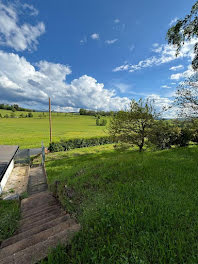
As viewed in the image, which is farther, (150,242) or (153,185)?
(153,185)

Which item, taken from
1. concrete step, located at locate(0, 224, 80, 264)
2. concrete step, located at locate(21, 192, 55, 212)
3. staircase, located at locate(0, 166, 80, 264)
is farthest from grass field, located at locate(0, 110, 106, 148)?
concrete step, located at locate(0, 224, 80, 264)

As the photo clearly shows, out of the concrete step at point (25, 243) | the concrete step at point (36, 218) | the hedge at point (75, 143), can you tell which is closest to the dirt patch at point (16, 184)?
the concrete step at point (36, 218)

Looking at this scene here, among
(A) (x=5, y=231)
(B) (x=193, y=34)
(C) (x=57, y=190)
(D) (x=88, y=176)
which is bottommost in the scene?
(A) (x=5, y=231)

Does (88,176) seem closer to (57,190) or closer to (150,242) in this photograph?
(57,190)

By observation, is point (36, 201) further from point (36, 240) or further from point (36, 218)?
point (36, 240)

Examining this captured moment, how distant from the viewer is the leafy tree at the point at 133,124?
984 cm

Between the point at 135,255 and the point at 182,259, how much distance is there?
0.64 m

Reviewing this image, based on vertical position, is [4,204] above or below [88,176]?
below

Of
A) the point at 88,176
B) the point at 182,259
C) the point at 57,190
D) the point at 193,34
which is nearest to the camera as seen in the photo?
the point at 182,259

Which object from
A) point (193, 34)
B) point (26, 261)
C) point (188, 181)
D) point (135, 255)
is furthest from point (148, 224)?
point (193, 34)

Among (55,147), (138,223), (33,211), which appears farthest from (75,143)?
(138,223)

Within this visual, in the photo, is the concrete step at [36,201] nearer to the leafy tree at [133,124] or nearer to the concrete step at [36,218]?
the concrete step at [36,218]

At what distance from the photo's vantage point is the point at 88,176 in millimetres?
5270

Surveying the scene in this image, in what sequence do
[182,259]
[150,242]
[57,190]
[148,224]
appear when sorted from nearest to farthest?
[182,259], [150,242], [148,224], [57,190]
